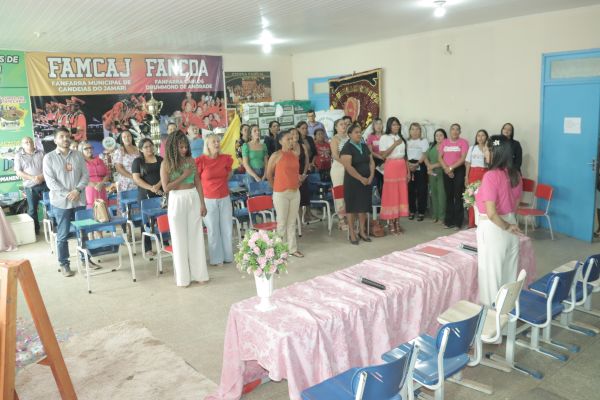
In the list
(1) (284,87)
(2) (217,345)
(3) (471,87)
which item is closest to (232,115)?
(1) (284,87)

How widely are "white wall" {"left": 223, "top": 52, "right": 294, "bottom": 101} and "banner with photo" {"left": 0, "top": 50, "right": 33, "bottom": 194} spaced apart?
4143 millimetres

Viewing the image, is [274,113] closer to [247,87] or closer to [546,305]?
[247,87]

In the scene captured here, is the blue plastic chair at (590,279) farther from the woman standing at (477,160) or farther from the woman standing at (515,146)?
the woman standing at (515,146)

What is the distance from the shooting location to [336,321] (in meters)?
3.02

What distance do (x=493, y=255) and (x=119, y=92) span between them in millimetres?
8380

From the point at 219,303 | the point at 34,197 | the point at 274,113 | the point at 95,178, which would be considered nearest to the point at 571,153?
the point at 219,303

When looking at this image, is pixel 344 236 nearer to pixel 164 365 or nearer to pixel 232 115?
pixel 164 365

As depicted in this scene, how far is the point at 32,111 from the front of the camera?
30.3 ft

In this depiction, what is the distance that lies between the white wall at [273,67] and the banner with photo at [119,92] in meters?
0.37

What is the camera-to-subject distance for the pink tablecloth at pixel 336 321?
290cm

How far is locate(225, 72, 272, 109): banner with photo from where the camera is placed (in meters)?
11.5

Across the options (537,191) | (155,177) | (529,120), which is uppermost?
(529,120)

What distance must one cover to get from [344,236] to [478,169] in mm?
2177

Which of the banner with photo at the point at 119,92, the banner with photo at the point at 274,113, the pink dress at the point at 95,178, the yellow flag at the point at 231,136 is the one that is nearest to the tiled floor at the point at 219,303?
the pink dress at the point at 95,178
